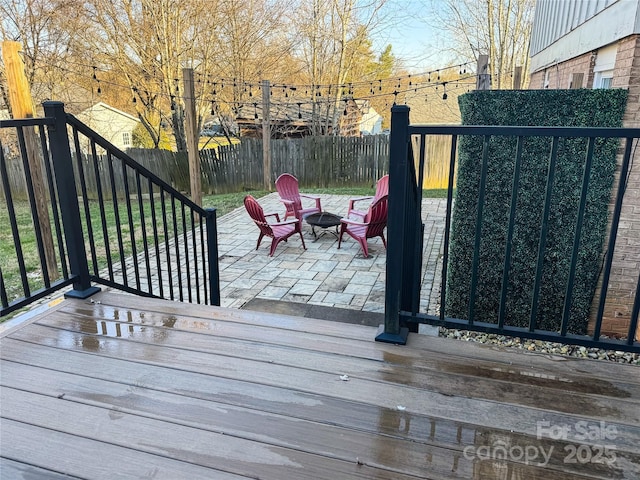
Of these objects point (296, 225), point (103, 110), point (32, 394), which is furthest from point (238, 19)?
point (32, 394)

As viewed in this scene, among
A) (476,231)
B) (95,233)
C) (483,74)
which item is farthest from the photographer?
(95,233)

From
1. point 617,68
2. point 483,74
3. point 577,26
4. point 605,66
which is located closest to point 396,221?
point 617,68

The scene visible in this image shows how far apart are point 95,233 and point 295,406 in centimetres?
654

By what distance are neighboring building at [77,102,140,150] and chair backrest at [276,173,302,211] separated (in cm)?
618

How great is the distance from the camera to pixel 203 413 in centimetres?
150

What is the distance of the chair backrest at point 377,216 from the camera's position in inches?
214

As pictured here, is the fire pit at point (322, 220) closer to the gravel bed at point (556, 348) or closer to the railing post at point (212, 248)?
the gravel bed at point (556, 348)

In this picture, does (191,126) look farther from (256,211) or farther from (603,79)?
(603,79)

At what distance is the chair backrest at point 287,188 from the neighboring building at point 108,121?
6182 mm

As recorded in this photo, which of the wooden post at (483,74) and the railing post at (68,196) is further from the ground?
the wooden post at (483,74)

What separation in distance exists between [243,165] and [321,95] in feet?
13.4

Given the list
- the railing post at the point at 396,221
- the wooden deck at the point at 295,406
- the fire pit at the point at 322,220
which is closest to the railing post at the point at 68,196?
the wooden deck at the point at 295,406

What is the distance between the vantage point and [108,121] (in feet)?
47.1

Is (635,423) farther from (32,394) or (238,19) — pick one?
(238,19)
